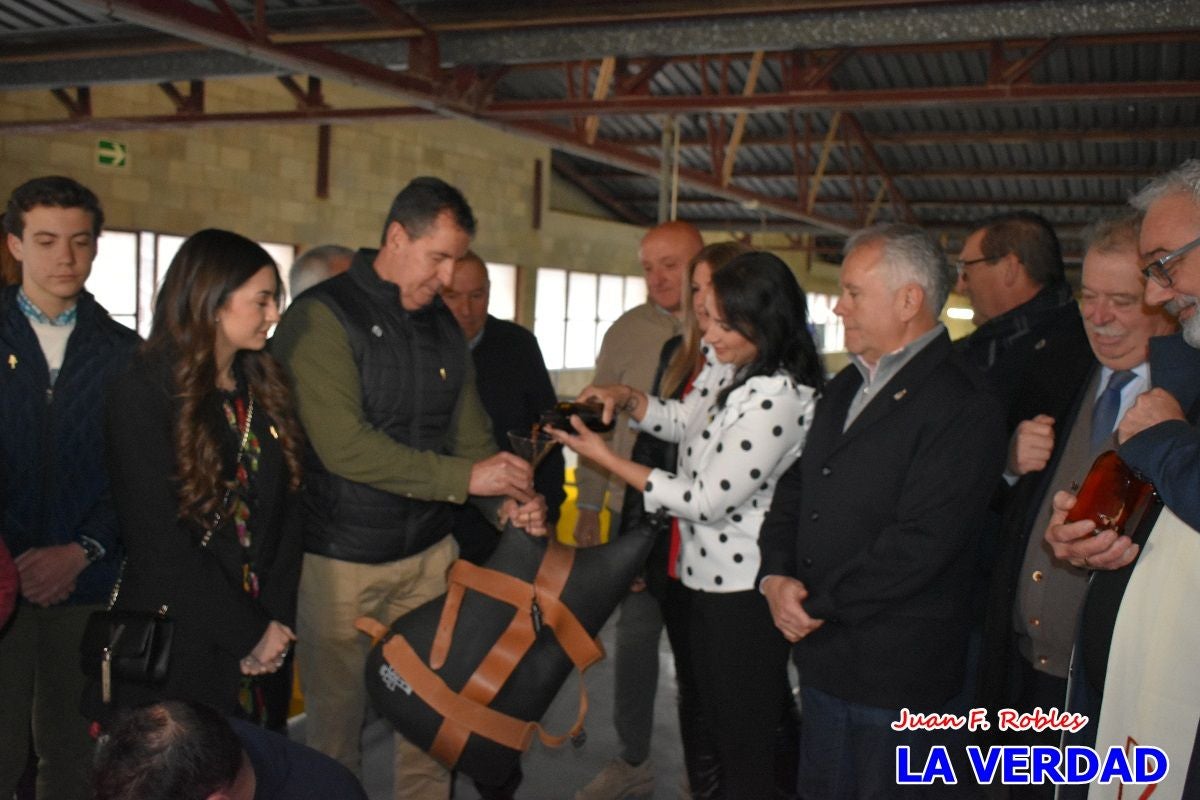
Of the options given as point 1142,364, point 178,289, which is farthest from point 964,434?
point 178,289

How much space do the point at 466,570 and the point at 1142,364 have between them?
1.50 metres

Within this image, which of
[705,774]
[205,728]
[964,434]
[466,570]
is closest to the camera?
[205,728]

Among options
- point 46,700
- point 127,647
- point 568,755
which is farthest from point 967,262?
point 46,700

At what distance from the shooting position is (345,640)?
2.42m

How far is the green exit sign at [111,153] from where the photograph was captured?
8.75 m

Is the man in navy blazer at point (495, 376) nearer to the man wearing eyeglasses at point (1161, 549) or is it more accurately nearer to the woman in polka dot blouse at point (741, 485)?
the woman in polka dot blouse at point (741, 485)

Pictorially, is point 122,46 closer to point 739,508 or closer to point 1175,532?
point 739,508

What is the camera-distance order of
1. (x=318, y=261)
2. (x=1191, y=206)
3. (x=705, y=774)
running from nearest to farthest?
(x=1191, y=206) → (x=705, y=774) → (x=318, y=261)

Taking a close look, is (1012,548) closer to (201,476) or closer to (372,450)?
(372,450)

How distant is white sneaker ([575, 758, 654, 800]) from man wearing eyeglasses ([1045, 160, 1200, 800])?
62.9 inches

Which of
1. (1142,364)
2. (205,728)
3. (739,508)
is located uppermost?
(1142,364)

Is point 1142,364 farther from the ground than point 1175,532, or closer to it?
farther from the ground

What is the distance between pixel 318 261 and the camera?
12.5 feet

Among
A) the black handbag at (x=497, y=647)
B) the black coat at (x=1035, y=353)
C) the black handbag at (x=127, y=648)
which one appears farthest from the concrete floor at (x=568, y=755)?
the black coat at (x=1035, y=353)
